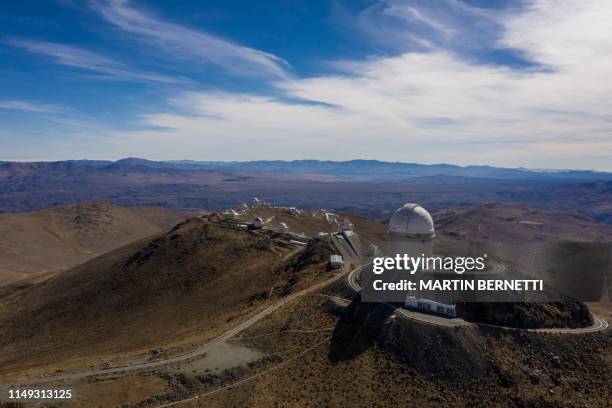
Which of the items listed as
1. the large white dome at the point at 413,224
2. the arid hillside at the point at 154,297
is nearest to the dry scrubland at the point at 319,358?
the arid hillside at the point at 154,297

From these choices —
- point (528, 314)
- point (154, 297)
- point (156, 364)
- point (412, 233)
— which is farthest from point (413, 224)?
point (154, 297)

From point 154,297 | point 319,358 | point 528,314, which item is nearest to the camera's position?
point 319,358

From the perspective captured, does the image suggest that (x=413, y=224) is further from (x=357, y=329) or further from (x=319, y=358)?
(x=319, y=358)

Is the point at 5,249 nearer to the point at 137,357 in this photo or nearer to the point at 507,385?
the point at 137,357

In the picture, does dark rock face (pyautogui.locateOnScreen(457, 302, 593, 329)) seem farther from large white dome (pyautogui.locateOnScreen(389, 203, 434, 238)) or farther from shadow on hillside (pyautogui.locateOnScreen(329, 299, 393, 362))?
large white dome (pyautogui.locateOnScreen(389, 203, 434, 238))

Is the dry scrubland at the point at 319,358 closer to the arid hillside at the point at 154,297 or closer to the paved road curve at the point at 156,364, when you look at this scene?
the arid hillside at the point at 154,297

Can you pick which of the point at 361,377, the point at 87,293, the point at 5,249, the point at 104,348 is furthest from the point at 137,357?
the point at 5,249

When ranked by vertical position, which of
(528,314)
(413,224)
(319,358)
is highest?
(413,224)

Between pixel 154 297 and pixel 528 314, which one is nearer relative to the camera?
pixel 528 314
